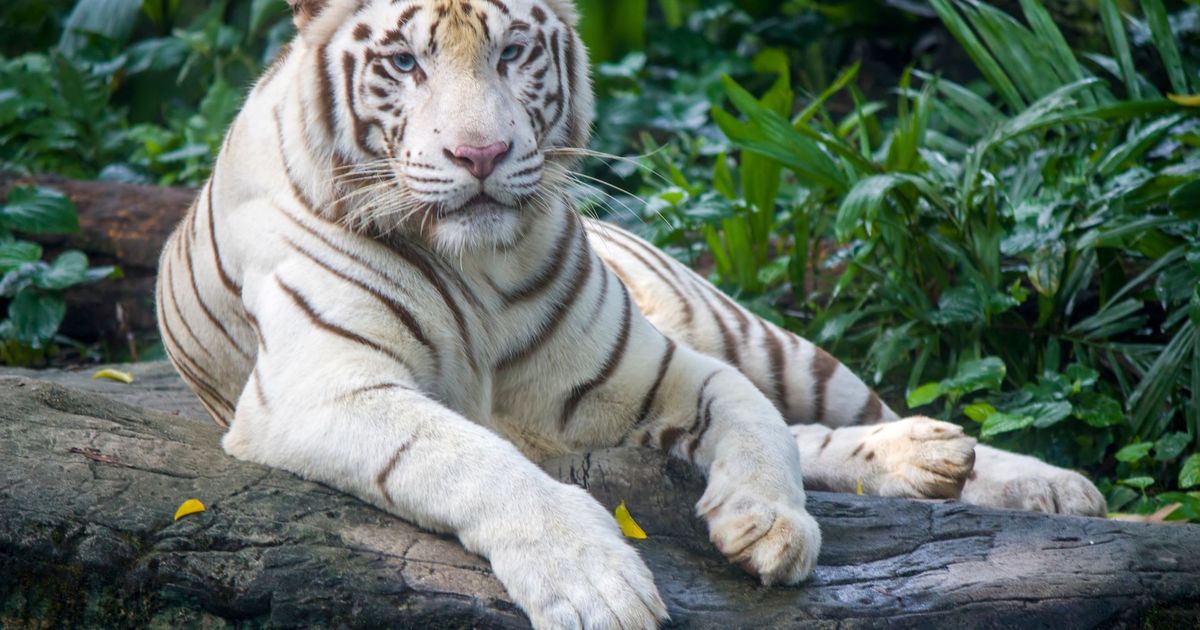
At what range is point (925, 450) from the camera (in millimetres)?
2697

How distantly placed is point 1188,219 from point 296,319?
2.43 meters

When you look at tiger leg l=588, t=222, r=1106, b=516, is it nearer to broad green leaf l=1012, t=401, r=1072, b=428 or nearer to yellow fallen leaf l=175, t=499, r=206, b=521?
broad green leaf l=1012, t=401, r=1072, b=428

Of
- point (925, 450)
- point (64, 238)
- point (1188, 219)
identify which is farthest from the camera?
point (64, 238)

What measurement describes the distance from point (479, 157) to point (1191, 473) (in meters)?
2.06

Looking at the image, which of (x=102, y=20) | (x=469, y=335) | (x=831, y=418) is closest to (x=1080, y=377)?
(x=831, y=418)

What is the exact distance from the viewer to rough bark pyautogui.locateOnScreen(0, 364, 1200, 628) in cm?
183

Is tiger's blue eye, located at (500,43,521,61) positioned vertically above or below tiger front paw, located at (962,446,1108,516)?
above

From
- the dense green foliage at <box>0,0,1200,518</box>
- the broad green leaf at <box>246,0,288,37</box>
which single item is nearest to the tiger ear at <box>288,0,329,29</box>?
the dense green foliage at <box>0,0,1200,518</box>

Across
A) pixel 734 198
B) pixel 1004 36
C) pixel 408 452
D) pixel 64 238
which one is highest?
pixel 1004 36

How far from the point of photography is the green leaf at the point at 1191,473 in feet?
9.93

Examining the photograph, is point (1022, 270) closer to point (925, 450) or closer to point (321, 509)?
point (925, 450)

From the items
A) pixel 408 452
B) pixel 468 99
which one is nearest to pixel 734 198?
pixel 468 99

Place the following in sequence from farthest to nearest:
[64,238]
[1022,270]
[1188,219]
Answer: [64,238] → [1022,270] → [1188,219]

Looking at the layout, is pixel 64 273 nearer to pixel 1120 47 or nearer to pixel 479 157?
pixel 479 157
